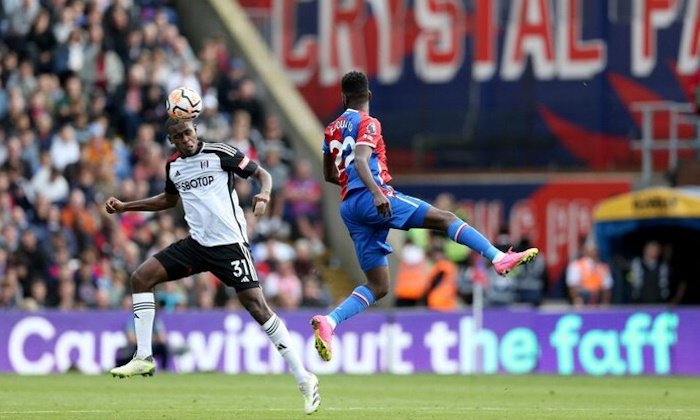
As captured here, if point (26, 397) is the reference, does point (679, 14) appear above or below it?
above

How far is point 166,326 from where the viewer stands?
24.7 metres

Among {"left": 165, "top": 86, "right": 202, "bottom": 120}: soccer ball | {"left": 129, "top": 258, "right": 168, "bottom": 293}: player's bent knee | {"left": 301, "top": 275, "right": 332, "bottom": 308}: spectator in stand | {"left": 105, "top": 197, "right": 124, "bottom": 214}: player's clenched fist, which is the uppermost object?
{"left": 165, "top": 86, "right": 202, "bottom": 120}: soccer ball

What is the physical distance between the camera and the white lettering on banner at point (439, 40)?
110ft

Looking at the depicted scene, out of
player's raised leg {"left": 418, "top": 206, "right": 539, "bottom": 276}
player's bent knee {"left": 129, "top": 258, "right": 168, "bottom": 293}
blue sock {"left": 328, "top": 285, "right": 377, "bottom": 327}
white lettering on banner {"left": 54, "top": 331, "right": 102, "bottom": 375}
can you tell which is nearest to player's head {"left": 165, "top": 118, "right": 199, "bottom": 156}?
player's bent knee {"left": 129, "top": 258, "right": 168, "bottom": 293}

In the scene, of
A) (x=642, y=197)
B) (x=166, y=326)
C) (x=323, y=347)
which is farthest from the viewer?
(x=642, y=197)

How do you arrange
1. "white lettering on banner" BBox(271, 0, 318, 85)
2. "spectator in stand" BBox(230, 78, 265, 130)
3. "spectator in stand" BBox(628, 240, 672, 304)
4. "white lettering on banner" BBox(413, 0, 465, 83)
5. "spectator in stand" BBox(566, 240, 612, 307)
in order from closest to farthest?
"spectator in stand" BBox(628, 240, 672, 304) < "spectator in stand" BBox(566, 240, 612, 307) < "spectator in stand" BBox(230, 78, 265, 130) < "white lettering on banner" BBox(413, 0, 465, 83) < "white lettering on banner" BBox(271, 0, 318, 85)

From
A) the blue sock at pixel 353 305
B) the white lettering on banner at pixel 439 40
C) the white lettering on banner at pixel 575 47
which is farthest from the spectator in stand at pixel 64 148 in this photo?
the blue sock at pixel 353 305

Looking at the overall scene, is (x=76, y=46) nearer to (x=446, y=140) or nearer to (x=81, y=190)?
(x=81, y=190)

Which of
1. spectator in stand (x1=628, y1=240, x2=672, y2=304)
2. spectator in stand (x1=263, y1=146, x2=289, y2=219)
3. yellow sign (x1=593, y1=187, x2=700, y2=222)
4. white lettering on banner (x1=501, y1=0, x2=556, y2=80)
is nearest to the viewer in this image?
yellow sign (x1=593, y1=187, x2=700, y2=222)

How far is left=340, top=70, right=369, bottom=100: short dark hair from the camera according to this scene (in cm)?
1459

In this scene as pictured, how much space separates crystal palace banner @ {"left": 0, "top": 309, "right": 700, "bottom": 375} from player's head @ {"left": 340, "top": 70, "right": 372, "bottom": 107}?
33.8 ft

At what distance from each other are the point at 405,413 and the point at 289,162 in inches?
653

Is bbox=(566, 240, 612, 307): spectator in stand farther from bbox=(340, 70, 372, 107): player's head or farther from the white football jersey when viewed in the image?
the white football jersey

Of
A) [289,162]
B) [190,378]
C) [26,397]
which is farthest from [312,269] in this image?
[26,397]
